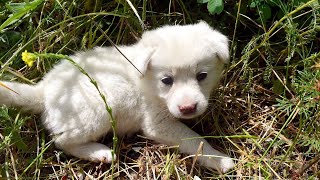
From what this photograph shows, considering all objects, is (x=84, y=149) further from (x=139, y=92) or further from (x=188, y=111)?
(x=188, y=111)

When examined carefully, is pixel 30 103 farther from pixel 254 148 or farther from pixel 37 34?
pixel 254 148

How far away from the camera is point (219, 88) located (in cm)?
321

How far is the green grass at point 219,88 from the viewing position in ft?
9.23

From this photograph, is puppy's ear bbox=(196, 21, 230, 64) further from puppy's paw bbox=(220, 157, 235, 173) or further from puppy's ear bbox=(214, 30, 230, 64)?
puppy's paw bbox=(220, 157, 235, 173)

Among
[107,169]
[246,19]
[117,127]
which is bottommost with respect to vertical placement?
[107,169]

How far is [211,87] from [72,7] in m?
1.02

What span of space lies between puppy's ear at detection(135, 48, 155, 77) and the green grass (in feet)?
0.68

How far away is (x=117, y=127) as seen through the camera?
2.98 metres

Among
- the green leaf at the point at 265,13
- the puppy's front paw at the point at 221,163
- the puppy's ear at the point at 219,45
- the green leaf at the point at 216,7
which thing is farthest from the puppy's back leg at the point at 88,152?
the green leaf at the point at 265,13

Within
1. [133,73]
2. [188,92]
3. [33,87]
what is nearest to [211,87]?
[188,92]

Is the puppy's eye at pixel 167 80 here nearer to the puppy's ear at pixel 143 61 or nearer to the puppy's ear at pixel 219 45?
the puppy's ear at pixel 143 61

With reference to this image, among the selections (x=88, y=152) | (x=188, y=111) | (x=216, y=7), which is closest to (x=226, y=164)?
(x=188, y=111)

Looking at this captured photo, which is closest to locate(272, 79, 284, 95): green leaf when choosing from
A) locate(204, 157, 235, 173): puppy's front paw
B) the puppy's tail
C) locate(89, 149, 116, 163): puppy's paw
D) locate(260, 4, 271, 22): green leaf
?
locate(260, 4, 271, 22): green leaf

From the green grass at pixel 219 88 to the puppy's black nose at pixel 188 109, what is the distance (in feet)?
0.80
